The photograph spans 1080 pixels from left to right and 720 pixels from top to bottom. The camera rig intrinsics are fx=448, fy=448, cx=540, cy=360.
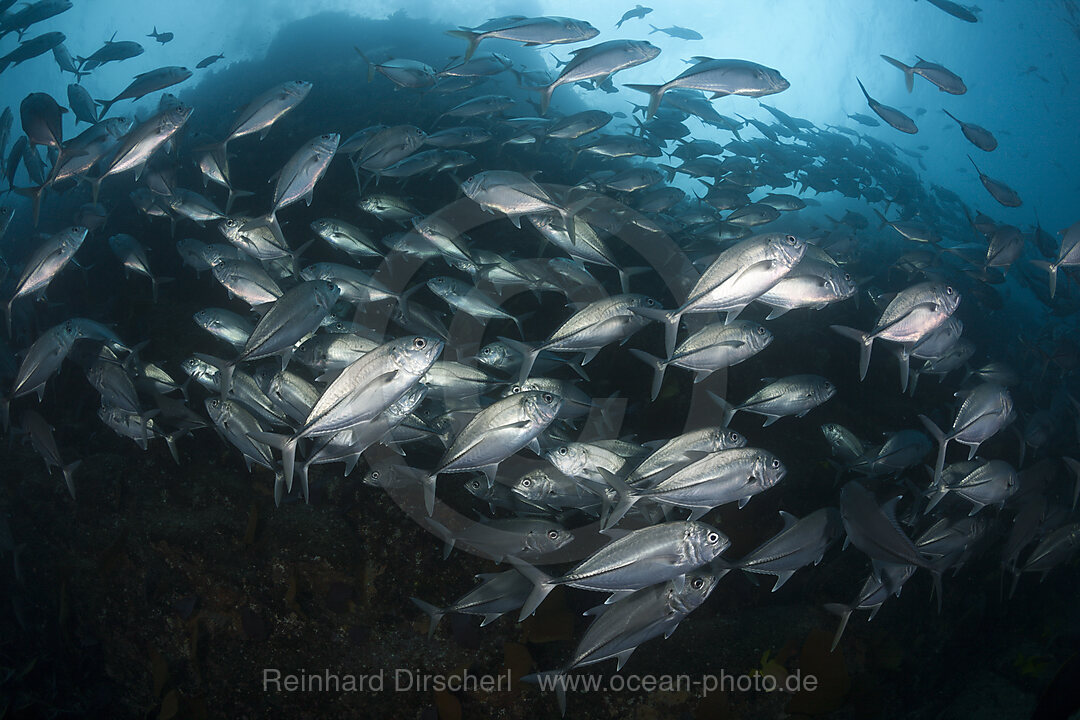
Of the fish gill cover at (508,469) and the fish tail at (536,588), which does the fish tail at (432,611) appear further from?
the fish tail at (536,588)

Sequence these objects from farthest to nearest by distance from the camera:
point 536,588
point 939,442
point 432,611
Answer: point 939,442, point 432,611, point 536,588

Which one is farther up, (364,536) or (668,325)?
(668,325)

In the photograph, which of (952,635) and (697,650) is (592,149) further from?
(952,635)

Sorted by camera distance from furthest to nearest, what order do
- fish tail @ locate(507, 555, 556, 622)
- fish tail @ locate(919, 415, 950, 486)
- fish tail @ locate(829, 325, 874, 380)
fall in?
fish tail @ locate(919, 415, 950, 486), fish tail @ locate(829, 325, 874, 380), fish tail @ locate(507, 555, 556, 622)

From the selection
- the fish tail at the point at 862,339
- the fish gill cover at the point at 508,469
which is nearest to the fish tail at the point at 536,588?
the fish gill cover at the point at 508,469

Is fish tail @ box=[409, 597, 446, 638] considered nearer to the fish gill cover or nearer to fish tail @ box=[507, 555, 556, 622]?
the fish gill cover

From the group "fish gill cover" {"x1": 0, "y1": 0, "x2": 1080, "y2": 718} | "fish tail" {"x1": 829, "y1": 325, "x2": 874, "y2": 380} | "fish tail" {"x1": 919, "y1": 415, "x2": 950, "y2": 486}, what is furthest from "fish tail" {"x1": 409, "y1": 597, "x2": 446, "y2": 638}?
"fish tail" {"x1": 919, "y1": 415, "x2": 950, "y2": 486}

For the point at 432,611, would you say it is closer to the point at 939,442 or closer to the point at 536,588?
the point at 536,588

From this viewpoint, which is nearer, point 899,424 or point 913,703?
point 913,703


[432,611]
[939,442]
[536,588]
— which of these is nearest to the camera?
[536,588]

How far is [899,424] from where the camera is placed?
5.28 metres

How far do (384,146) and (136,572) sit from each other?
483 centimetres

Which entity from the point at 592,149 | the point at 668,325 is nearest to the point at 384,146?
the point at 592,149

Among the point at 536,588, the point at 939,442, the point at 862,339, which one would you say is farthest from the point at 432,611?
the point at 939,442
